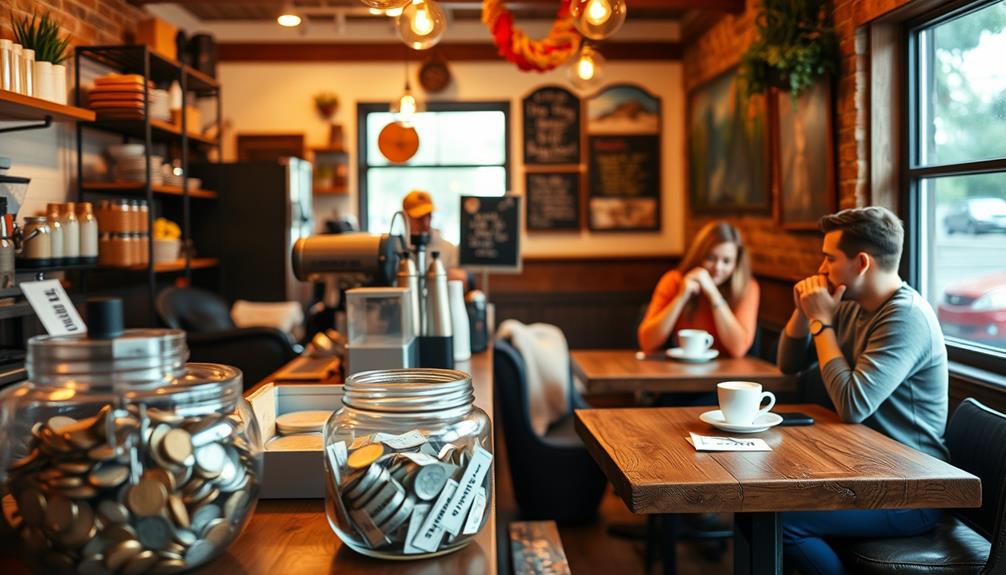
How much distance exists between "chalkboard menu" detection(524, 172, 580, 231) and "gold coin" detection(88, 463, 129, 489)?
6138 millimetres

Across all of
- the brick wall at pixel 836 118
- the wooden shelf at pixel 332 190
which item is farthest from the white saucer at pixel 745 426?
the wooden shelf at pixel 332 190

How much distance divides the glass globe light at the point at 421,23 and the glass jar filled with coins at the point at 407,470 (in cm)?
194

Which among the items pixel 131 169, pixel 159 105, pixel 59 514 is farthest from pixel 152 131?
pixel 59 514

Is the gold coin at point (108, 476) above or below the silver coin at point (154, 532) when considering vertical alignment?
above

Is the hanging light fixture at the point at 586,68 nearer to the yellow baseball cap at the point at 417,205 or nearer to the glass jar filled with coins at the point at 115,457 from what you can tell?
the yellow baseball cap at the point at 417,205

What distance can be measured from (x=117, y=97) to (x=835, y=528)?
166 inches

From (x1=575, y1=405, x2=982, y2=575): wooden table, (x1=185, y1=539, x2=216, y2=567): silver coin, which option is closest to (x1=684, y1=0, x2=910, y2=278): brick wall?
(x1=575, y1=405, x2=982, y2=575): wooden table

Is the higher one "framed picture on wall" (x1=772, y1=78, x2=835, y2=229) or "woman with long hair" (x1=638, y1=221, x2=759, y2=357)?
"framed picture on wall" (x1=772, y1=78, x2=835, y2=229)

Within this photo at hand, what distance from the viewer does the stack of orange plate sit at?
4.84m

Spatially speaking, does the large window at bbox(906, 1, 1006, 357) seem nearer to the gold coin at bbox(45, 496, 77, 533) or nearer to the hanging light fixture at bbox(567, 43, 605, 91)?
the hanging light fixture at bbox(567, 43, 605, 91)

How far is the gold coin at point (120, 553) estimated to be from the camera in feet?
3.76

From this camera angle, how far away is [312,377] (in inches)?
105

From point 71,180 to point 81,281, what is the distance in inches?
25.3

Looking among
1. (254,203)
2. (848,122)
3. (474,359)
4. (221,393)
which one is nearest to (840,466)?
(221,393)
